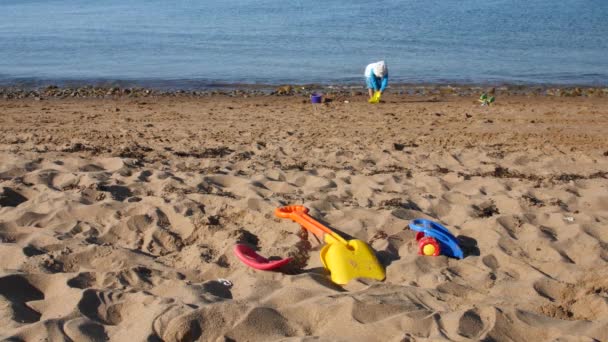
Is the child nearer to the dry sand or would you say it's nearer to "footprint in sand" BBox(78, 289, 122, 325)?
the dry sand

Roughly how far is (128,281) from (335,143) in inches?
185

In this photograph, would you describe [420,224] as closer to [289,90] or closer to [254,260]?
[254,260]

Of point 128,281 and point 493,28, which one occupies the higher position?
point 493,28

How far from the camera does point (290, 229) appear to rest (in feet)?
16.4

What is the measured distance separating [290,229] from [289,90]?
396 inches

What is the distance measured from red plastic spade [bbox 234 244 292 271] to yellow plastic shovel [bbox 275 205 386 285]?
0.93ft

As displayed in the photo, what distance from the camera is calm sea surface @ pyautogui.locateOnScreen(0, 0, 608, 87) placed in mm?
17219

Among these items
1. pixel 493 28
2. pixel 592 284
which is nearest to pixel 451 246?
pixel 592 284

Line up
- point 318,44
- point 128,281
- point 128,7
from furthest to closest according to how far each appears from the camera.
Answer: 1. point 128,7
2. point 318,44
3. point 128,281

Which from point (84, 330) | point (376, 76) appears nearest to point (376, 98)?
point (376, 76)

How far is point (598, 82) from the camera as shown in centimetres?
1677

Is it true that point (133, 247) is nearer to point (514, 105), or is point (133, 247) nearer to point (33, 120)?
point (33, 120)

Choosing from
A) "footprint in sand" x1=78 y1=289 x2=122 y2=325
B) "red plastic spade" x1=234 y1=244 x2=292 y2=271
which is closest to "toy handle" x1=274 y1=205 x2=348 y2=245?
"red plastic spade" x1=234 y1=244 x2=292 y2=271

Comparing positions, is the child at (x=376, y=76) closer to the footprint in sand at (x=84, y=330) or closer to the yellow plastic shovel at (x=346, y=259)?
the yellow plastic shovel at (x=346, y=259)
